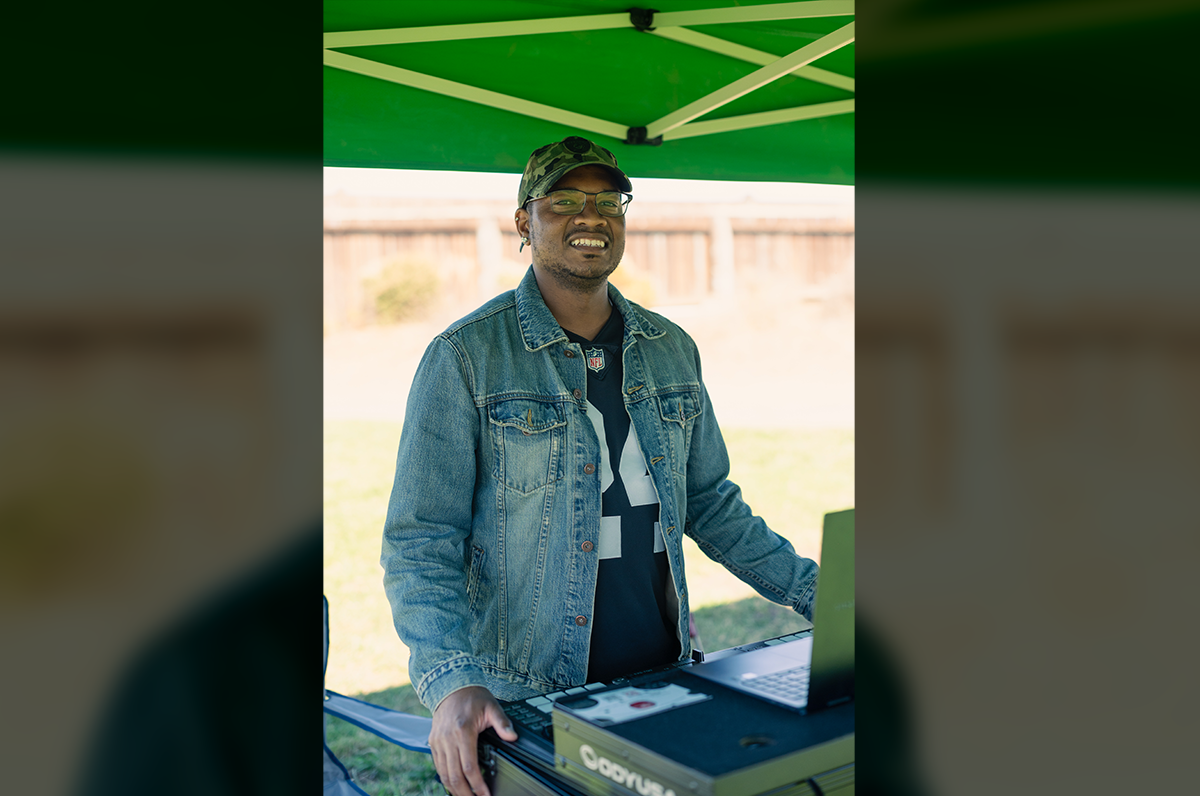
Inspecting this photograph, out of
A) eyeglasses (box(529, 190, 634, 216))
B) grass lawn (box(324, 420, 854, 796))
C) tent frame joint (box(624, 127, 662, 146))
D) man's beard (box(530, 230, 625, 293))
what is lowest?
grass lawn (box(324, 420, 854, 796))

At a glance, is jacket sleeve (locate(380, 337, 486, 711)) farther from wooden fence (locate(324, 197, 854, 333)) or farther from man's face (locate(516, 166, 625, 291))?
wooden fence (locate(324, 197, 854, 333))

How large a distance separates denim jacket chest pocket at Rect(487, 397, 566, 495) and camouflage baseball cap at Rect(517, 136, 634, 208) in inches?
19.7

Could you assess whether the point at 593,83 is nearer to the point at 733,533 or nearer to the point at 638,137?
the point at 638,137

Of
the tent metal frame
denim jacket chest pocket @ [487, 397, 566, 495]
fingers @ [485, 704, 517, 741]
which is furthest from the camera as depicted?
the tent metal frame

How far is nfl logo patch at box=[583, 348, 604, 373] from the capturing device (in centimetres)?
188

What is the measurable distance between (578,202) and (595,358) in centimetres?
34

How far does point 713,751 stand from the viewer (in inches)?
36.9

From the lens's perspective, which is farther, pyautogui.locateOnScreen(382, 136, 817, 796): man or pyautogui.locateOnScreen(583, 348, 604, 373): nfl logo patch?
pyautogui.locateOnScreen(583, 348, 604, 373): nfl logo patch
